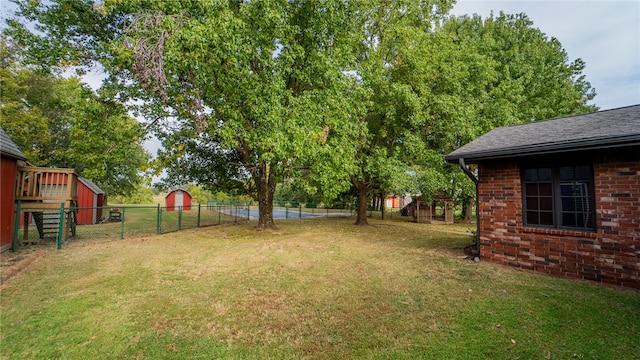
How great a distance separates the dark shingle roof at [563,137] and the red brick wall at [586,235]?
1.92ft

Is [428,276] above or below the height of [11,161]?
below

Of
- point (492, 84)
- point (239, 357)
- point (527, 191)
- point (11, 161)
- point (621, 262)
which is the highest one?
A: point (492, 84)

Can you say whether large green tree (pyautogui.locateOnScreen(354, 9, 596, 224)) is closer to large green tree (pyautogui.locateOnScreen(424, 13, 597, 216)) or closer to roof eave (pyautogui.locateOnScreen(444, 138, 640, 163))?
large green tree (pyautogui.locateOnScreen(424, 13, 597, 216))

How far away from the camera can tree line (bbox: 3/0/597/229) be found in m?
7.98

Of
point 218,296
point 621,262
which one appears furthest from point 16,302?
point 621,262

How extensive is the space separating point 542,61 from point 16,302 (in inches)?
1010

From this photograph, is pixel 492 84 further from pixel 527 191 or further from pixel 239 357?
pixel 239 357

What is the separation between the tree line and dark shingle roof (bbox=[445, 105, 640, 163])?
4543 mm

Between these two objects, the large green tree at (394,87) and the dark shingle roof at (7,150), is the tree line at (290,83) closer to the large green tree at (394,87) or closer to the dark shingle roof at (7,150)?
the large green tree at (394,87)

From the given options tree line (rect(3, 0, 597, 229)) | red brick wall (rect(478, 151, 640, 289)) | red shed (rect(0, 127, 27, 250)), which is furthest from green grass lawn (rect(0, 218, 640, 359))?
tree line (rect(3, 0, 597, 229))

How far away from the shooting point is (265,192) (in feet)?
41.9

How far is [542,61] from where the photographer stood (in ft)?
58.2

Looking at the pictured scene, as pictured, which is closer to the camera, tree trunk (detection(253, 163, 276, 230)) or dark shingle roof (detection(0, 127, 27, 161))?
dark shingle roof (detection(0, 127, 27, 161))

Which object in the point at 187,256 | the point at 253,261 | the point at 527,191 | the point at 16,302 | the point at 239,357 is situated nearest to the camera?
the point at 239,357
